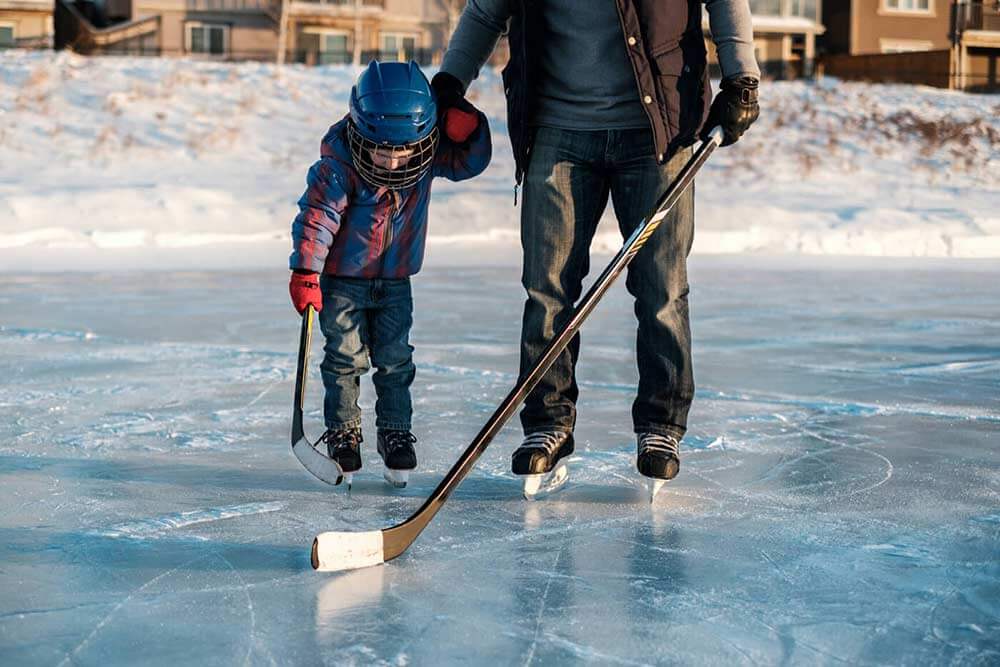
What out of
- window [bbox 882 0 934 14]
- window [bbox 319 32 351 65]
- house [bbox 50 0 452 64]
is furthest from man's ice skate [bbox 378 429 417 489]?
window [bbox 882 0 934 14]

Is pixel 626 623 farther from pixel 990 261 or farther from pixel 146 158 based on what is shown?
pixel 146 158

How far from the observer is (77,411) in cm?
A: 354

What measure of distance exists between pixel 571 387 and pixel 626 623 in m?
0.96

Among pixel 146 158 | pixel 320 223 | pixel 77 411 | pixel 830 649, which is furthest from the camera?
pixel 146 158

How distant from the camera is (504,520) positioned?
8.07 ft

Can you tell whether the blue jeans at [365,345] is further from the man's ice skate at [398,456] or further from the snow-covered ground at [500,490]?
the snow-covered ground at [500,490]

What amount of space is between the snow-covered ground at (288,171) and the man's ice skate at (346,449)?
5.72m

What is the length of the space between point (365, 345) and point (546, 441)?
461 mm

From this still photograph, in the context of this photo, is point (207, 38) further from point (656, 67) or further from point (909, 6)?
point (656, 67)

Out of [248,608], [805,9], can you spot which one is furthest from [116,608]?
[805,9]

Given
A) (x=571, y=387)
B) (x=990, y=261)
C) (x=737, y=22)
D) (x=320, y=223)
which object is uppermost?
(x=737, y=22)

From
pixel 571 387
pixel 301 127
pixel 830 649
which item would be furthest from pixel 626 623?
pixel 301 127

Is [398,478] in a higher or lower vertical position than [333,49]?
lower

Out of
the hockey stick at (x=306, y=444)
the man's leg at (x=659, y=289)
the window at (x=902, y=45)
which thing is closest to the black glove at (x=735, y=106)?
the man's leg at (x=659, y=289)
